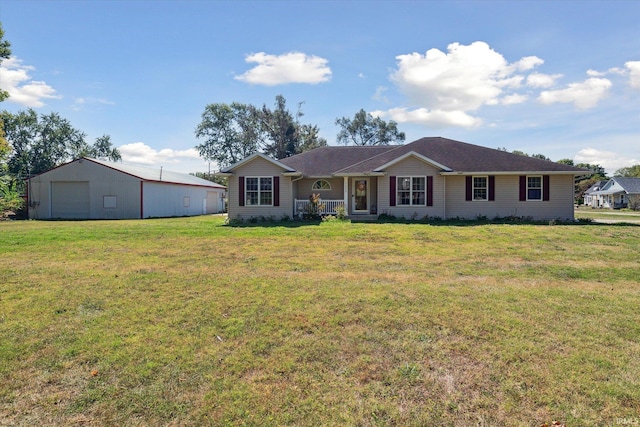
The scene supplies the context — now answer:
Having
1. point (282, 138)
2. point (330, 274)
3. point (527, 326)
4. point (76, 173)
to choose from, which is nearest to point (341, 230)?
point (330, 274)

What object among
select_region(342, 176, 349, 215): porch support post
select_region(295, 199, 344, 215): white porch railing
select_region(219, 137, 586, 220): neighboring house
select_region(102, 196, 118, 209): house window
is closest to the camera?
select_region(219, 137, 586, 220): neighboring house

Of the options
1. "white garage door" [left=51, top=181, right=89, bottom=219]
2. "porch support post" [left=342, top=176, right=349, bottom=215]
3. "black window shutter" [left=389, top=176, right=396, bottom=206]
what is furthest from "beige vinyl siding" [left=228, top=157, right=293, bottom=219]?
"white garage door" [left=51, top=181, right=89, bottom=219]

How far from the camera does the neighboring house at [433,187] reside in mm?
18484

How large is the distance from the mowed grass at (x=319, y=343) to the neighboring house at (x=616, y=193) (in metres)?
55.9

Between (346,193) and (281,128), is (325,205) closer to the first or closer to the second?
(346,193)

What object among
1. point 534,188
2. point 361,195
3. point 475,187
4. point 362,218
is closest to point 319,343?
point 362,218

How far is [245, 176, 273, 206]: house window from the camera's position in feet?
63.0

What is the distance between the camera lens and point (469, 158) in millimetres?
A: 19984

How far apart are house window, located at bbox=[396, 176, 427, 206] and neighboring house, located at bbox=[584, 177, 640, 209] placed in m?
48.8

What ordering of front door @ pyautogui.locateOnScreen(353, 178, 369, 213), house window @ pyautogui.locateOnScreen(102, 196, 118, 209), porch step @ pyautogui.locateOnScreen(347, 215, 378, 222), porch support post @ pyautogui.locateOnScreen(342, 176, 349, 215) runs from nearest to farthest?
porch step @ pyautogui.locateOnScreen(347, 215, 378, 222)
porch support post @ pyautogui.locateOnScreen(342, 176, 349, 215)
front door @ pyautogui.locateOnScreen(353, 178, 369, 213)
house window @ pyautogui.locateOnScreen(102, 196, 118, 209)

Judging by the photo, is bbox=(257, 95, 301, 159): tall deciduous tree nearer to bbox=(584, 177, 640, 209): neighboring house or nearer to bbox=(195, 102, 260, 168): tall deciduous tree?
bbox=(195, 102, 260, 168): tall deciduous tree

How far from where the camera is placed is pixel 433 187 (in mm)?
18516

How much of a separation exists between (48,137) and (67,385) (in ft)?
214

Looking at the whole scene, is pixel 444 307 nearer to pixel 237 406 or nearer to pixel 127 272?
pixel 237 406
